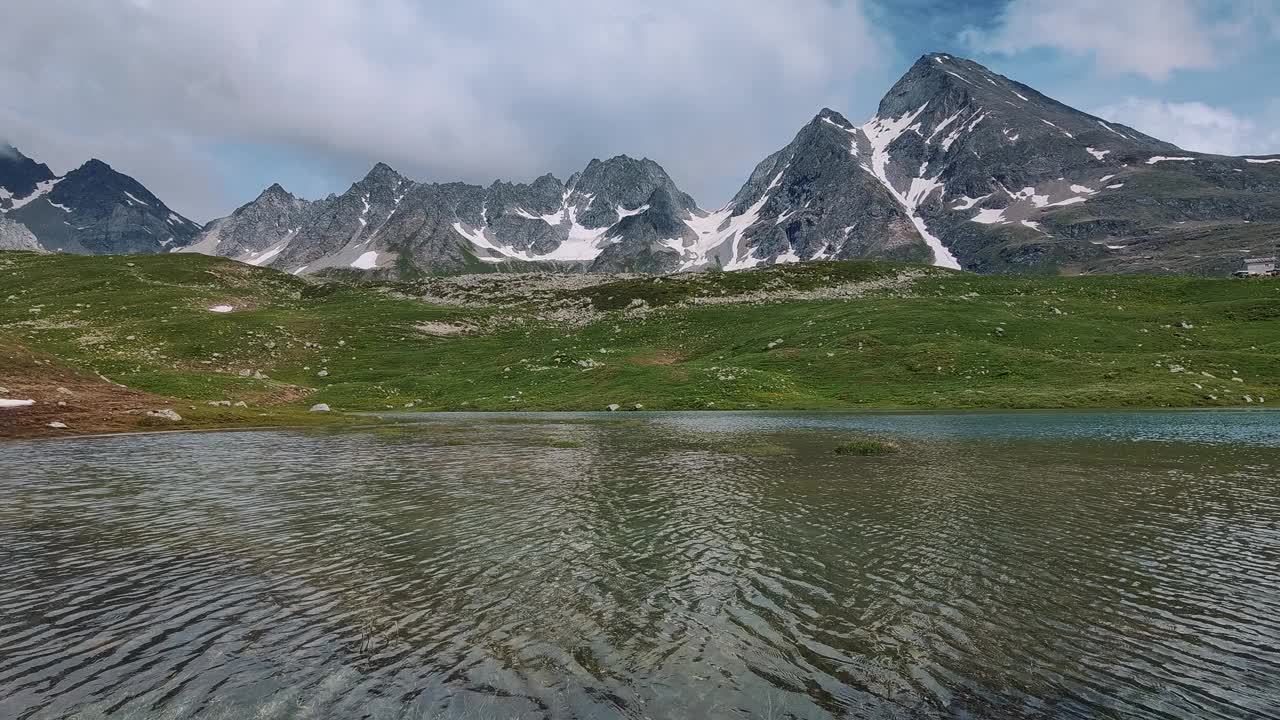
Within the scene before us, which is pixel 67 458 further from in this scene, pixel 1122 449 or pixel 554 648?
pixel 1122 449

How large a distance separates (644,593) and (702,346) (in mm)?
95993

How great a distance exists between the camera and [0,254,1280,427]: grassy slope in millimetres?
73688

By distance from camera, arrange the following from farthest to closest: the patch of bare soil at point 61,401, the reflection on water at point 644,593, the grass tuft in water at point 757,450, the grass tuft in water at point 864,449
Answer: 1. the patch of bare soil at point 61,401
2. the grass tuft in water at point 757,450
3. the grass tuft in water at point 864,449
4. the reflection on water at point 644,593

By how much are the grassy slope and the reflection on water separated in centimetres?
4749

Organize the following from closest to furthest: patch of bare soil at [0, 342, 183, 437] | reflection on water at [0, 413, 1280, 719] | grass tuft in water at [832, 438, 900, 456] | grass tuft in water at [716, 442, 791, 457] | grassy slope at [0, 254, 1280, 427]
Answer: reflection on water at [0, 413, 1280, 719], grass tuft in water at [832, 438, 900, 456], grass tuft in water at [716, 442, 791, 457], patch of bare soil at [0, 342, 183, 437], grassy slope at [0, 254, 1280, 427]

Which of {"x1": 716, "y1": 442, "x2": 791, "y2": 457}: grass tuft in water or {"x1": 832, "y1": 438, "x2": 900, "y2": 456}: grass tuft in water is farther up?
{"x1": 832, "y1": 438, "x2": 900, "y2": 456}: grass tuft in water

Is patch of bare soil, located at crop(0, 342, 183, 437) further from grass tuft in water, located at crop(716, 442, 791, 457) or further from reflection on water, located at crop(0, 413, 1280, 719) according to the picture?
grass tuft in water, located at crop(716, 442, 791, 457)

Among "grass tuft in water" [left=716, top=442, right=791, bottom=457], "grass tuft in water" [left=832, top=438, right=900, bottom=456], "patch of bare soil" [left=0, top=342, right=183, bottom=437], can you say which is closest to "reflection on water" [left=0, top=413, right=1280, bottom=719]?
"grass tuft in water" [left=716, top=442, right=791, bottom=457]

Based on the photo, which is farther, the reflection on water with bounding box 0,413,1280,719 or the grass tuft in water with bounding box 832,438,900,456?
the grass tuft in water with bounding box 832,438,900,456

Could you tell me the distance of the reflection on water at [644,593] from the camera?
9352 mm

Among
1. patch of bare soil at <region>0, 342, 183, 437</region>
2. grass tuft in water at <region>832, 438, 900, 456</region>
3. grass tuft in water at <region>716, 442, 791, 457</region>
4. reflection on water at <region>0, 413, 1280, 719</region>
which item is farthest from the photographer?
patch of bare soil at <region>0, 342, 183, 437</region>

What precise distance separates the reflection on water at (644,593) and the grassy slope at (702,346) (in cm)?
4749

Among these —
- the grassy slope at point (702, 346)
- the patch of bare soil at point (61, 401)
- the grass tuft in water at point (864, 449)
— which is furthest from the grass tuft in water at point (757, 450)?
the patch of bare soil at point (61, 401)

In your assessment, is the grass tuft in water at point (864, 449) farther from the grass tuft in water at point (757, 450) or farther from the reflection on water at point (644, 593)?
the reflection on water at point (644, 593)
